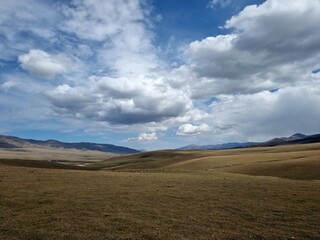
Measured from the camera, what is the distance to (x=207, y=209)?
19.9 m

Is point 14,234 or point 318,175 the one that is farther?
point 318,175

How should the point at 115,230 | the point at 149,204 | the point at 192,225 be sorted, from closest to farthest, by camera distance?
the point at 115,230 → the point at 192,225 → the point at 149,204

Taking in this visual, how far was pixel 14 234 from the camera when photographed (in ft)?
47.3

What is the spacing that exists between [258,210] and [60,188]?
16325 millimetres

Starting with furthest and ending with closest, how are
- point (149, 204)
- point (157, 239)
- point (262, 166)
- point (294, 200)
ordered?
point (262, 166) → point (294, 200) → point (149, 204) → point (157, 239)

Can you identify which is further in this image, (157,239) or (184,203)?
(184,203)

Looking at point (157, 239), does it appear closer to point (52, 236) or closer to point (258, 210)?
point (52, 236)

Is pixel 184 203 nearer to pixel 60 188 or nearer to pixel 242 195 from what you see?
pixel 242 195

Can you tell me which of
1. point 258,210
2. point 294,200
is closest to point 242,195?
point 294,200

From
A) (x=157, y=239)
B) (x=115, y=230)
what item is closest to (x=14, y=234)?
(x=115, y=230)

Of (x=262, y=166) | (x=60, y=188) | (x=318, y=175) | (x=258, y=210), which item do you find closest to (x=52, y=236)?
(x=258, y=210)

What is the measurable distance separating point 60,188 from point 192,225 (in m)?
15.4

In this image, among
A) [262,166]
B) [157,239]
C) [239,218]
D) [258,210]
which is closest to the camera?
[157,239]

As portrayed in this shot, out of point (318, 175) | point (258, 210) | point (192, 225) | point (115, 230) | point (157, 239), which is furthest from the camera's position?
point (318, 175)
